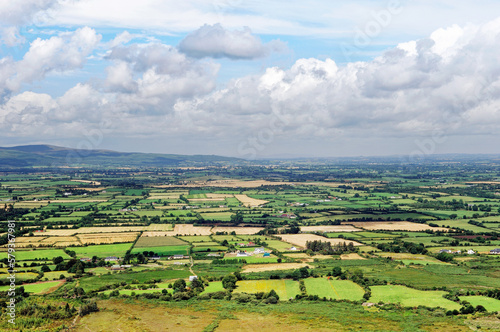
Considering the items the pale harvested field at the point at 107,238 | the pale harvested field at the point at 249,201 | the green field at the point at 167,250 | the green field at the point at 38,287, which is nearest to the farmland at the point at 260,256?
the green field at the point at 38,287

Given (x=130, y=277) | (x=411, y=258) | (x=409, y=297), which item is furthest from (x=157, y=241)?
(x=409, y=297)

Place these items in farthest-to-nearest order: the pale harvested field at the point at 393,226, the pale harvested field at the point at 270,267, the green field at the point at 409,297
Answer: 1. the pale harvested field at the point at 393,226
2. the pale harvested field at the point at 270,267
3. the green field at the point at 409,297

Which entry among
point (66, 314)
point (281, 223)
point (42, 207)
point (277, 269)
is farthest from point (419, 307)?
point (42, 207)

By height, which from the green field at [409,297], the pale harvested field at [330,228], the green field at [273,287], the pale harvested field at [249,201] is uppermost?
the pale harvested field at [249,201]

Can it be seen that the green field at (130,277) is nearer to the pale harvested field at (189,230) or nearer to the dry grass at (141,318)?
A: the dry grass at (141,318)

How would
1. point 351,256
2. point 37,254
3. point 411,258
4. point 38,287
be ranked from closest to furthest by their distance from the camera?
point 38,287 → point 37,254 → point 411,258 → point 351,256

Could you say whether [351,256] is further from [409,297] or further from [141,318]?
[141,318]

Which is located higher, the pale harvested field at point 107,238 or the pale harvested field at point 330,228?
the pale harvested field at point 330,228
